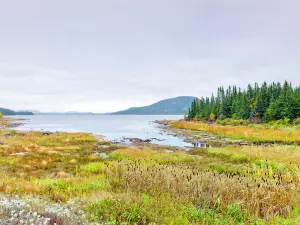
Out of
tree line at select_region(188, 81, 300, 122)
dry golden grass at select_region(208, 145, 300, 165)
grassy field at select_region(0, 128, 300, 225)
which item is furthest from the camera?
tree line at select_region(188, 81, 300, 122)

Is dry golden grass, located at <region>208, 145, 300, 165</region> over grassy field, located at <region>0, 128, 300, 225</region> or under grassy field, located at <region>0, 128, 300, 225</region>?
under

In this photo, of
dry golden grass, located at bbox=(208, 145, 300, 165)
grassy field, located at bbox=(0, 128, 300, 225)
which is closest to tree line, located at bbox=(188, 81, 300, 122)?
dry golden grass, located at bbox=(208, 145, 300, 165)

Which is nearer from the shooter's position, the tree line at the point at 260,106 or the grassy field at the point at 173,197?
the grassy field at the point at 173,197

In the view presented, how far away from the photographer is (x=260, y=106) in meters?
76.5

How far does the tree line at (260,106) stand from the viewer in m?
63.0

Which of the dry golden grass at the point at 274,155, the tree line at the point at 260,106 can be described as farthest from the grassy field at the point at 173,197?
the tree line at the point at 260,106

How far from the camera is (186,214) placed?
6.80 meters

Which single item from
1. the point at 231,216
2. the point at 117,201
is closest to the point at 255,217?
the point at 231,216

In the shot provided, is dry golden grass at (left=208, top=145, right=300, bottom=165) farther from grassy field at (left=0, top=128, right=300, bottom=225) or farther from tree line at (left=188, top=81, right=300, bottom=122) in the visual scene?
tree line at (left=188, top=81, right=300, bottom=122)

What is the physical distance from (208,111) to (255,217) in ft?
329

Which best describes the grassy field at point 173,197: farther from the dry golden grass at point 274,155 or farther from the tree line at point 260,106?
the tree line at point 260,106

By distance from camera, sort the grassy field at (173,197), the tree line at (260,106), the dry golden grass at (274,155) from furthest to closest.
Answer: the tree line at (260,106)
the dry golden grass at (274,155)
the grassy field at (173,197)

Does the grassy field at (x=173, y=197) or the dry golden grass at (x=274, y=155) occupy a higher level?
the grassy field at (x=173, y=197)

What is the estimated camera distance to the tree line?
207 ft
